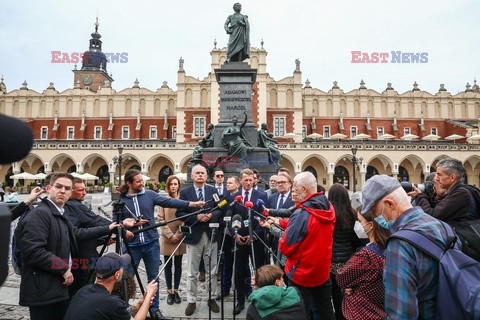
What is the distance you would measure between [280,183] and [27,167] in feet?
120

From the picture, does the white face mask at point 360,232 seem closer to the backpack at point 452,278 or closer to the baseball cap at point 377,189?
the baseball cap at point 377,189

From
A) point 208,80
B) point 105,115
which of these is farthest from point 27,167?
point 208,80

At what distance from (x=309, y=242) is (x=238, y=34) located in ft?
27.5

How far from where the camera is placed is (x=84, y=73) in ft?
190

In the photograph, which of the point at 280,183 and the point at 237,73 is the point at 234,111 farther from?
the point at 280,183

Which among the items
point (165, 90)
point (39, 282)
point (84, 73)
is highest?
point (84, 73)

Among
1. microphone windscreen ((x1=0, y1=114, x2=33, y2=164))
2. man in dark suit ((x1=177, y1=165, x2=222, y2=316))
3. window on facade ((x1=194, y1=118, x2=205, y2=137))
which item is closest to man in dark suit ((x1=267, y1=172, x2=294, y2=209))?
man in dark suit ((x1=177, y1=165, x2=222, y2=316))

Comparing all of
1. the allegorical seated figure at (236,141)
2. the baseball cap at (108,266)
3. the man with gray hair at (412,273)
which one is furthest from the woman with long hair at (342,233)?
the allegorical seated figure at (236,141)

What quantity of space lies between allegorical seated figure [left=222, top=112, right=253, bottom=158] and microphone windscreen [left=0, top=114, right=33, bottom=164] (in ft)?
23.9

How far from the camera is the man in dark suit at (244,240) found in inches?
151

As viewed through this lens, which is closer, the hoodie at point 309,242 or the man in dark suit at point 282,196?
the hoodie at point 309,242

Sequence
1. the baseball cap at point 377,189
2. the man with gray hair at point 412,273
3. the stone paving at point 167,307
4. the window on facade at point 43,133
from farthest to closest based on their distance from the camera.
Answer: the window on facade at point 43,133 → the stone paving at point 167,307 → the baseball cap at point 377,189 → the man with gray hair at point 412,273

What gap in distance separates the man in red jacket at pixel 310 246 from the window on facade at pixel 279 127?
32037 millimetres

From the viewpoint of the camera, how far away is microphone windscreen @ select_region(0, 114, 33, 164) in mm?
A: 783
